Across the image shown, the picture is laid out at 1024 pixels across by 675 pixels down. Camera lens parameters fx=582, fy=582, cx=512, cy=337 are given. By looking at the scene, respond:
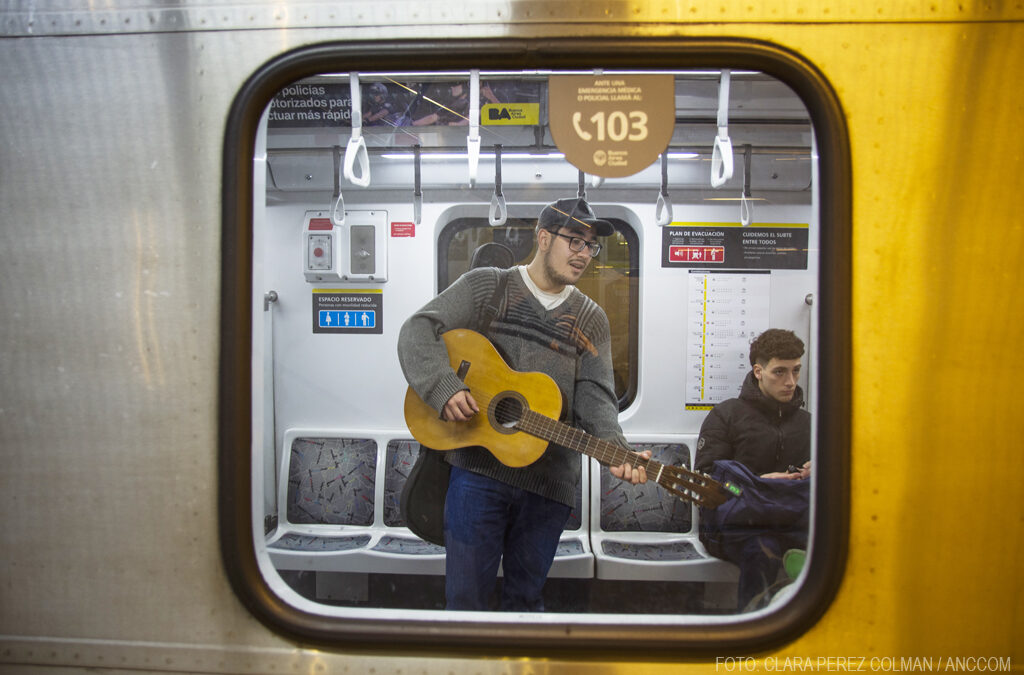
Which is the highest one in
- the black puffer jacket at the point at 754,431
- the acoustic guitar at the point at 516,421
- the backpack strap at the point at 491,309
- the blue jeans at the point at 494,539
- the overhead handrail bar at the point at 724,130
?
the overhead handrail bar at the point at 724,130

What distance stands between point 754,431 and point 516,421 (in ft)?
5.22

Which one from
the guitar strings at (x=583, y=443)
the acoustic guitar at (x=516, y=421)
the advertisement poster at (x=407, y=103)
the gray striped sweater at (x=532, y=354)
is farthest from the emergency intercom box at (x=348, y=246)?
the guitar strings at (x=583, y=443)

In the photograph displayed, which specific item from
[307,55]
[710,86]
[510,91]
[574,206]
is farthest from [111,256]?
[710,86]

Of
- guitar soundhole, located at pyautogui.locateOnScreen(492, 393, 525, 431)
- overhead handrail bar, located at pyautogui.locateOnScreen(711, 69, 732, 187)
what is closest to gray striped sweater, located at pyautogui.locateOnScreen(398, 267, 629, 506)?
guitar soundhole, located at pyautogui.locateOnScreen(492, 393, 525, 431)

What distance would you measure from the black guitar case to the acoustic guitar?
150 millimetres

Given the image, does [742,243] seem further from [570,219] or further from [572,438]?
[572,438]

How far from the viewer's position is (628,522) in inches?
140

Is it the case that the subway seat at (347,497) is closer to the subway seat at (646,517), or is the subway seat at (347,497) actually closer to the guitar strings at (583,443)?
the subway seat at (646,517)

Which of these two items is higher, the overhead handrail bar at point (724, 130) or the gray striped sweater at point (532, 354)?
the overhead handrail bar at point (724, 130)

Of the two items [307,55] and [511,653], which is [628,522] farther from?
[307,55]

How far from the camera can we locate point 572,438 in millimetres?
2113

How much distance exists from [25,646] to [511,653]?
48.3 inches

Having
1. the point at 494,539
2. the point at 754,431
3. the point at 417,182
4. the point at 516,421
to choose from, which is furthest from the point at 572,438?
the point at 417,182

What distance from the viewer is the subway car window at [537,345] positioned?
56.3 inches
